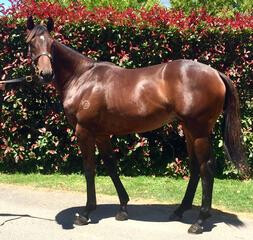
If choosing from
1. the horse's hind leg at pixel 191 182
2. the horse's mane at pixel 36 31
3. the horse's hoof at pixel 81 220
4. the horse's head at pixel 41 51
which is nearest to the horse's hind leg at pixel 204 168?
the horse's hind leg at pixel 191 182

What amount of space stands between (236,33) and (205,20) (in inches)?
23.0

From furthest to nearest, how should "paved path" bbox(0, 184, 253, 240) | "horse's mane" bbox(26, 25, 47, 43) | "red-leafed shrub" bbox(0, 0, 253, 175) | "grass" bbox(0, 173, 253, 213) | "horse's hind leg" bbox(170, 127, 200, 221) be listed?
"red-leafed shrub" bbox(0, 0, 253, 175) < "grass" bbox(0, 173, 253, 213) < "horse's hind leg" bbox(170, 127, 200, 221) < "horse's mane" bbox(26, 25, 47, 43) < "paved path" bbox(0, 184, 253, 240)

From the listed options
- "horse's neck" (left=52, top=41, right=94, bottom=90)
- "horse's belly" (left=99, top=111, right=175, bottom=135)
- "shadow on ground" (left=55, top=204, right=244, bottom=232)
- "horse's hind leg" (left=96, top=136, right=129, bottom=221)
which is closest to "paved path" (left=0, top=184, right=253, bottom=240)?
"shadow on ground" (left=55, top=204, right=244, bottom=232)

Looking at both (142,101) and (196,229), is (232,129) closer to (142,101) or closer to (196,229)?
(142,101)

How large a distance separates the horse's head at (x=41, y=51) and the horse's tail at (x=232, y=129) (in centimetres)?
199

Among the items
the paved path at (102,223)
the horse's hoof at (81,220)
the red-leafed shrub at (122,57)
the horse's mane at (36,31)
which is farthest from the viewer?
the red-leafed shrub at (122,57)

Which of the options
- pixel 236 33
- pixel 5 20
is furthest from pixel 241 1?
pixel 5 20

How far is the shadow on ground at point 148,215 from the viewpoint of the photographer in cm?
523

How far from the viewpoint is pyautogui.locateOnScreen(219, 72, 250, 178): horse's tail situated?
16.5 feet

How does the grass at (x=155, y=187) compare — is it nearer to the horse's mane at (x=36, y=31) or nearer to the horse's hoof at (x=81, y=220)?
the horse's hoof at (x=81, y=220)

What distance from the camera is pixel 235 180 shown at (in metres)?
7.73

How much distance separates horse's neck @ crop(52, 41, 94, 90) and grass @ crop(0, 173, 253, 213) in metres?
2.09

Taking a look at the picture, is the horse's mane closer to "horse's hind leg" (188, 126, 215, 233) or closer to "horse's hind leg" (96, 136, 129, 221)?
"horse's hind leg" (96, 136, 129, 221)

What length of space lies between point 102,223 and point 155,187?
1.95m
